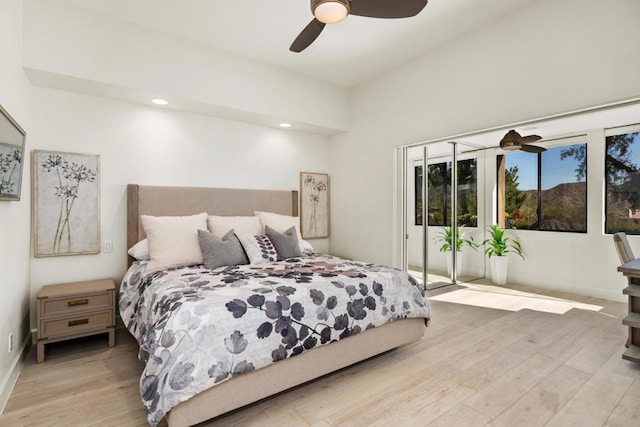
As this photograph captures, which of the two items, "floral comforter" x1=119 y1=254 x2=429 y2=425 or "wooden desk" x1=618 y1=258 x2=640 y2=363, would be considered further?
"wooden desk" x1=618 y1=258 x2=640 y2=363

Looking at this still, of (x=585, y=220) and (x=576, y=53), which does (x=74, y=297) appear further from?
(x=585, y=220)

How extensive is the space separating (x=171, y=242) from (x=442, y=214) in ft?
13.5

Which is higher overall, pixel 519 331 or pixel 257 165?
pixel 257 165

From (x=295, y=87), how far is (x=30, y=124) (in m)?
2.74

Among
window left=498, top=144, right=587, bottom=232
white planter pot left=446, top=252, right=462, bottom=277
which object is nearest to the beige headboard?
white planter pot left=446, top=252, right=462, bottom=277

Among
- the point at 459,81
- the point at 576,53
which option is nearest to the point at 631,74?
the point at 576,53

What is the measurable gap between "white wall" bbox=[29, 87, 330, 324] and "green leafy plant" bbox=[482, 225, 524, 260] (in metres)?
3.65

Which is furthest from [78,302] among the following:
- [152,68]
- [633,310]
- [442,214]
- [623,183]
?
[623,183]

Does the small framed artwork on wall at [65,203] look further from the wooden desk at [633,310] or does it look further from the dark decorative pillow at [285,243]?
the wooden desk at [633,310]

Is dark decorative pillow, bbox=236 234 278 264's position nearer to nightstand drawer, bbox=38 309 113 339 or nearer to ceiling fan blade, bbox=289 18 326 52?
nightstand drawer, bbox=38 309 113 339

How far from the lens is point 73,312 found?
107 inches

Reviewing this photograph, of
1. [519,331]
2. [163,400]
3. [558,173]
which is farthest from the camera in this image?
[558,173]

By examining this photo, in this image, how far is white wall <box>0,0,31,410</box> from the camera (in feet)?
7.01

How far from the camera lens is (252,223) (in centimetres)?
378
